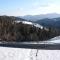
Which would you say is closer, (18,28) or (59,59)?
(59,59)

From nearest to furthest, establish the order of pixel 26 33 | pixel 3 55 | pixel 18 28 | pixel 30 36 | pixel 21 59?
1. pixel 21 59
2. pixel 3 55
3. pixel 30 36
4. pixel 26 33
5. pixel 18 28

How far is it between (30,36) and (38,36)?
4056 mm

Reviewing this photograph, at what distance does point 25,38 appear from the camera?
235 ft

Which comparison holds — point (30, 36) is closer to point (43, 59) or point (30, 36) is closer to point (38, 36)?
point (38, 36)

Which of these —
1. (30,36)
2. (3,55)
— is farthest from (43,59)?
(30,36)

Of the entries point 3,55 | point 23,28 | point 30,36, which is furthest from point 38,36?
point 3,55

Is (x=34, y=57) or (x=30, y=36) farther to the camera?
(x=30, y=36)

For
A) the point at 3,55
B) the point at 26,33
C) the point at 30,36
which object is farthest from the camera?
the point at 26,33

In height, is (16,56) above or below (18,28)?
above

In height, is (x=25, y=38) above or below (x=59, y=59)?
below

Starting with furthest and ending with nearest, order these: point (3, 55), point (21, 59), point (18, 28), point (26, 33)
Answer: point (18, 28), point (26, 33), point (3, 55), point (21, 59)

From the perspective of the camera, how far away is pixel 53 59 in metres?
11.8

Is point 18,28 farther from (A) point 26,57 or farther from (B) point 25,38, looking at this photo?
(A) point 26,57

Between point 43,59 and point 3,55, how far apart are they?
2.35 meters
